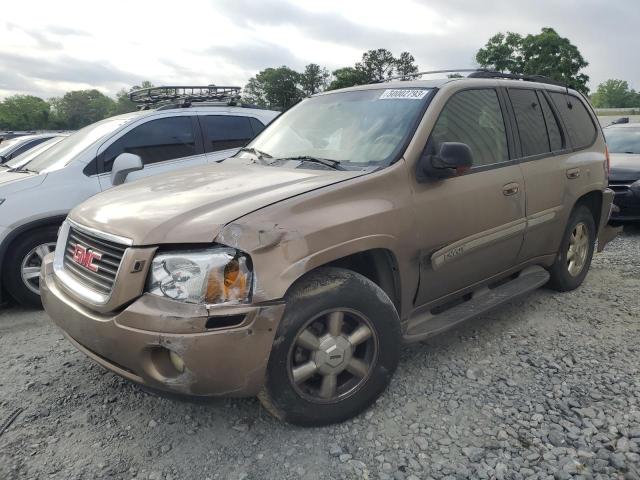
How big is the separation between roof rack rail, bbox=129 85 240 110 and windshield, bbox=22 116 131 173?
1037 mm

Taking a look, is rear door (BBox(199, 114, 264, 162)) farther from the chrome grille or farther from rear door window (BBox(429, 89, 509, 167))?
the chrome grille

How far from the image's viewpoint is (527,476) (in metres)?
2.20

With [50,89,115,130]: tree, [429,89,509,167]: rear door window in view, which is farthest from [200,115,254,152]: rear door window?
[50,89,115,130]: tree

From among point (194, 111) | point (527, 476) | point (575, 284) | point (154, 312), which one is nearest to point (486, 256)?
point (527, 476)

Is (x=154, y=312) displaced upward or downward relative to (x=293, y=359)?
upward

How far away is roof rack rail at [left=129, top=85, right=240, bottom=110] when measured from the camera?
21.1ft

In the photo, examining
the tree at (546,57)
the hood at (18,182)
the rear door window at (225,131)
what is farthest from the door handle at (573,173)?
the tree at (546,57)

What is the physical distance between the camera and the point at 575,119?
4387mm

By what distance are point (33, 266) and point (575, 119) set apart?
489 centimetres

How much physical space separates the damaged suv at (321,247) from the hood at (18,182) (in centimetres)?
190

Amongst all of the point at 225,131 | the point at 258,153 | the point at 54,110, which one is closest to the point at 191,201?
the point at 258,153

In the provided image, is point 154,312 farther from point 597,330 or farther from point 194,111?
point 194,111

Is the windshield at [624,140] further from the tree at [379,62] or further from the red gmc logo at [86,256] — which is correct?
the tree at [379,62]

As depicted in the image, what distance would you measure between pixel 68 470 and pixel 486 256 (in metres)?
2.64
